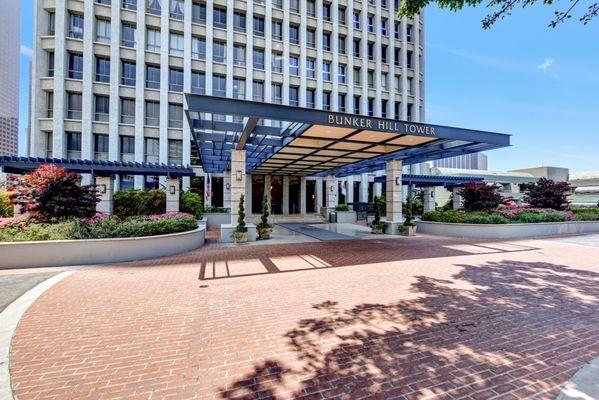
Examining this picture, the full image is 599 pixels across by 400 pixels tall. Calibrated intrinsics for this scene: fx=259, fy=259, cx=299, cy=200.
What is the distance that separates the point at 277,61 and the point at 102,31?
50.6 ft

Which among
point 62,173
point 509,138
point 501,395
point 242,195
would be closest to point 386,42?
point 509,138

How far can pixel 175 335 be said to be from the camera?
393 centimetres

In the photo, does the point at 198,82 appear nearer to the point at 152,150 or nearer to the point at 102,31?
the point at 152,150

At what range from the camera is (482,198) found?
1695 centimetres

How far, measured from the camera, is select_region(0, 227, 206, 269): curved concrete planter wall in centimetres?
768

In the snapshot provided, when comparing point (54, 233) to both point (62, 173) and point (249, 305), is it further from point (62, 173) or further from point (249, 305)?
point (249, 305)

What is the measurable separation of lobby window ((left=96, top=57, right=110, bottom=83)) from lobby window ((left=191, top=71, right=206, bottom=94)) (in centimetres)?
690

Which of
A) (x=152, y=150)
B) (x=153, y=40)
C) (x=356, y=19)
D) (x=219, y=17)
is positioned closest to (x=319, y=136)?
(x=152, y=150)

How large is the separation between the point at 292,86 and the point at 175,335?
89.2 feet

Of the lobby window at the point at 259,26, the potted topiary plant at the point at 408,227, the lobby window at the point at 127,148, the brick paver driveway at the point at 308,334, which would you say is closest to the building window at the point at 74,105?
the lobby window at the point at 127,148

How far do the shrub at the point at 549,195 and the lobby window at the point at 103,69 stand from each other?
36.2m

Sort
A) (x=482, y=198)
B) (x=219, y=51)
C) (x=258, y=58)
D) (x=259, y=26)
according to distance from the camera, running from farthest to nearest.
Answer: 1. (x=259, y=26)
2. (x=258, y=58)
3. (x=219, y=51)
4. (x=482, y=198)

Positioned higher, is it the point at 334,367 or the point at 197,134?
the point at 197,134

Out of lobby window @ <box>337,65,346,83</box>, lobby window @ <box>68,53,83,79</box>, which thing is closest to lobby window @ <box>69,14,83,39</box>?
lobby window @ <box>68,53,83,79</box>
